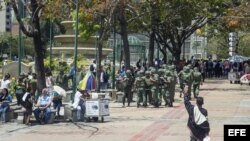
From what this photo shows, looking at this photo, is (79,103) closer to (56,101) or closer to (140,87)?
(56,101)

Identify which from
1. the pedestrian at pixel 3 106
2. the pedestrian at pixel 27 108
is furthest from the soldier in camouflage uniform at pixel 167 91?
the pedestrian at pixel 3 106

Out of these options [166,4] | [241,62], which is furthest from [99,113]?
A: [241,62]

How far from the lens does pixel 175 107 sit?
2536 centimetres

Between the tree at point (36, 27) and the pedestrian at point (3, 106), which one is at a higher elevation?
the tree at point (36, 27)

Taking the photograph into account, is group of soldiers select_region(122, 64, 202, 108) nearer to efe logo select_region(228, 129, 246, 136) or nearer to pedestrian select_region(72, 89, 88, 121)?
pedestrian select_region(72, 89, 88, 121)

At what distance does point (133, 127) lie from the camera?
18703 millimetres

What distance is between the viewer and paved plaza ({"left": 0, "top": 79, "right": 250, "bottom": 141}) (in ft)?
54.9

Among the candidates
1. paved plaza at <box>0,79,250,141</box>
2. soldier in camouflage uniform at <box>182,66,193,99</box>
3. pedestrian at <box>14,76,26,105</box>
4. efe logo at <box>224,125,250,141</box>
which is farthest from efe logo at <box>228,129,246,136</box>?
soldier in camouflage uniform at <box>182,66,193,99</box>

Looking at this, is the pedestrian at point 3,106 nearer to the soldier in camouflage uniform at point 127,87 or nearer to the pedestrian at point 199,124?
the soldier in camouflage uniform at point 127,87

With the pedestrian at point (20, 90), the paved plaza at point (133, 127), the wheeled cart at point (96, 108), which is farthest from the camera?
the pedestrian at point (20, 90)

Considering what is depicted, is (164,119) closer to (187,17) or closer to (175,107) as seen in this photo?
(175,107)

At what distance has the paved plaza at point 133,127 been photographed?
1673cm

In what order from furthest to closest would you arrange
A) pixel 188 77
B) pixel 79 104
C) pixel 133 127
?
pixel 188 77
pixel 79 104
pixel 133 127

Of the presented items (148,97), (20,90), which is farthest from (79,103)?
(148,97)
